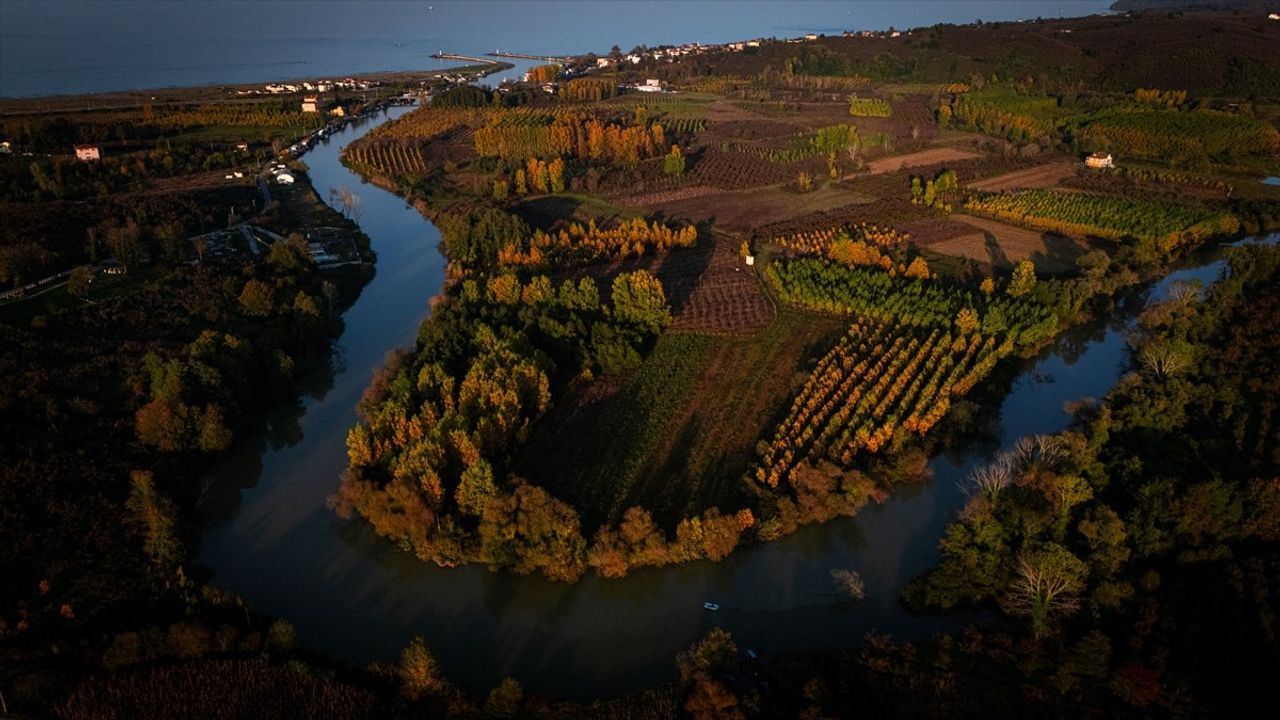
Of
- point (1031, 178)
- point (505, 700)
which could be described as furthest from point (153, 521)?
point (1031, 178)

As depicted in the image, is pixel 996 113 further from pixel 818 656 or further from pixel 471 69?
pixel 471 69

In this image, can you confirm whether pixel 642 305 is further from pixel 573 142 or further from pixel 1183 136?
pixel 1183 136

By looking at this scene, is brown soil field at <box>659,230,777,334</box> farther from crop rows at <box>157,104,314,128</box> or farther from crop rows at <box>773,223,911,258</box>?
crop rows at <box>157,104,314,128</box>

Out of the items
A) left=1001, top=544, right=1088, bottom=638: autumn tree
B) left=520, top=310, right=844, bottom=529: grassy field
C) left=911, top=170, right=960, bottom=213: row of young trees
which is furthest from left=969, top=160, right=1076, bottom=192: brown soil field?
left=1001, top=544, right=1088, bottom=638: autumn tree

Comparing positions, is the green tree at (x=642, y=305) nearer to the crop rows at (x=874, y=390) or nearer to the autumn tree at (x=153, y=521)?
the crop rows at (x=874, y=390)

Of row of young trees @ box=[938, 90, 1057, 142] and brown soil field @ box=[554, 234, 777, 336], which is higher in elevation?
row of young trees @ box=[938, 90, 1057, 142]

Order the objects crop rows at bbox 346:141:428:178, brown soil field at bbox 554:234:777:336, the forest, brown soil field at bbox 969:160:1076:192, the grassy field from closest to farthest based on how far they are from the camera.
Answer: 1. the forest
2. the grassy field
3. brown soil field at bbox 554:234:777:336
4. brown soil field at bbox 969:160:1076:192
5. crop rows at bbox 346:141:428:178

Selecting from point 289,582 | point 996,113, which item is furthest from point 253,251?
point 996,113
